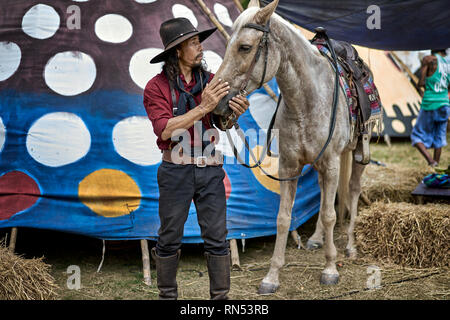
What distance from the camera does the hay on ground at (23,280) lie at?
3.48 meters

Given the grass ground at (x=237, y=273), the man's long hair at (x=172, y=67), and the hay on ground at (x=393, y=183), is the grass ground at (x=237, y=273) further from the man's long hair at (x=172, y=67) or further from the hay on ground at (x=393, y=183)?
the man's long hair at (x=172, y=67)

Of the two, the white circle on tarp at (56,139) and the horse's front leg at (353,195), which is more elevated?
the white circle on tarp at (56,139)

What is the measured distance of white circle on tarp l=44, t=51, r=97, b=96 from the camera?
455 centimetres

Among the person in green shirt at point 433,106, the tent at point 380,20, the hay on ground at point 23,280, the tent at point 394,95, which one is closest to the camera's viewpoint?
the hay on ground at point 23,280

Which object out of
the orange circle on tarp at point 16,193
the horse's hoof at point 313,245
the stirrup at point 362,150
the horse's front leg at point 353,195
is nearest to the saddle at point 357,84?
the stirrup at point 362,150

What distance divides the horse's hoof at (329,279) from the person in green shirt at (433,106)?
4090 millimetres

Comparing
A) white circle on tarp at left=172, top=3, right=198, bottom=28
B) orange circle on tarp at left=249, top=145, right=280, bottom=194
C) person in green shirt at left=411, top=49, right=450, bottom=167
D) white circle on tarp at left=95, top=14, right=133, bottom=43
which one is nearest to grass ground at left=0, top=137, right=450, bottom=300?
orange circle on tarp at left=249, top=145, right=280, bottom=194

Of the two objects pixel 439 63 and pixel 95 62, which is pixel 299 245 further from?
pixel 439 63

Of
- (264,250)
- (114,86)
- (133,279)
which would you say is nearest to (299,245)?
(264,250)

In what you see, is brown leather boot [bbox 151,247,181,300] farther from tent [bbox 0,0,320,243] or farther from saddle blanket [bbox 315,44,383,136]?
saddle blanket [bbox 315,44,383,136]

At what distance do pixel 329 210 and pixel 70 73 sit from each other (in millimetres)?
2879

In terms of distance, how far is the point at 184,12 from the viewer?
4863 millimetres

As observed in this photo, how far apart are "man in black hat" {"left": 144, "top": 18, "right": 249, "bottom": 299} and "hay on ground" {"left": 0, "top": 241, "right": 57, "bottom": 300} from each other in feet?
3.89
